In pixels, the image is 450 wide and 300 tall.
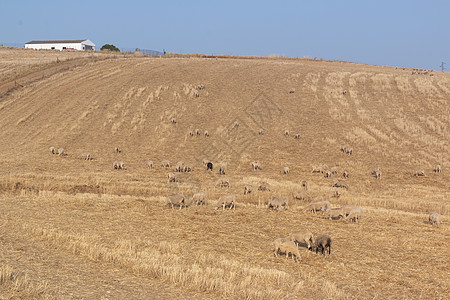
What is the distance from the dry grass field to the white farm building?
55628 mm

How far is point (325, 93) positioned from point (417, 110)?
41.0 feet

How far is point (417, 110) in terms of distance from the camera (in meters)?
52.5

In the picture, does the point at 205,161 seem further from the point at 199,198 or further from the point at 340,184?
the point at 340,184

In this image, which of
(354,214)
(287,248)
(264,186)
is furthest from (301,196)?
(287,248)

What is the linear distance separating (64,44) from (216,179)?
4635 inches

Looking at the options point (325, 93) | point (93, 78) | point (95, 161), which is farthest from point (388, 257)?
point (93, 78)

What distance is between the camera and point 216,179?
34000mm

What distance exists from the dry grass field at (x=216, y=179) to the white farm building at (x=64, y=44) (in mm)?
55628

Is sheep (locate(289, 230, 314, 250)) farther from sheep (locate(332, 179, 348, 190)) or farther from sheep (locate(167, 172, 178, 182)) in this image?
sheep (locate(167, 172, 178, 182))

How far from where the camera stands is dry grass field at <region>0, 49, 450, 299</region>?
14.6 meters

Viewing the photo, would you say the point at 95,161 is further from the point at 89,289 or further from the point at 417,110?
the point at 417,110

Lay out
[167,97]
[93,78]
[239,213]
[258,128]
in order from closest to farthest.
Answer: [239,213] → [258,128] → [167,97] → [93,78]

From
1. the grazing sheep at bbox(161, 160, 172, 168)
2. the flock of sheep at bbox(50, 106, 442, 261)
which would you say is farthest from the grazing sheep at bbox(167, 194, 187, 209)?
the grazing sheep at bbox(161, 160, 172, 168)

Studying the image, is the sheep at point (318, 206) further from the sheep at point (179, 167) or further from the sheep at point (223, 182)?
the sheep at point (179, 167)
